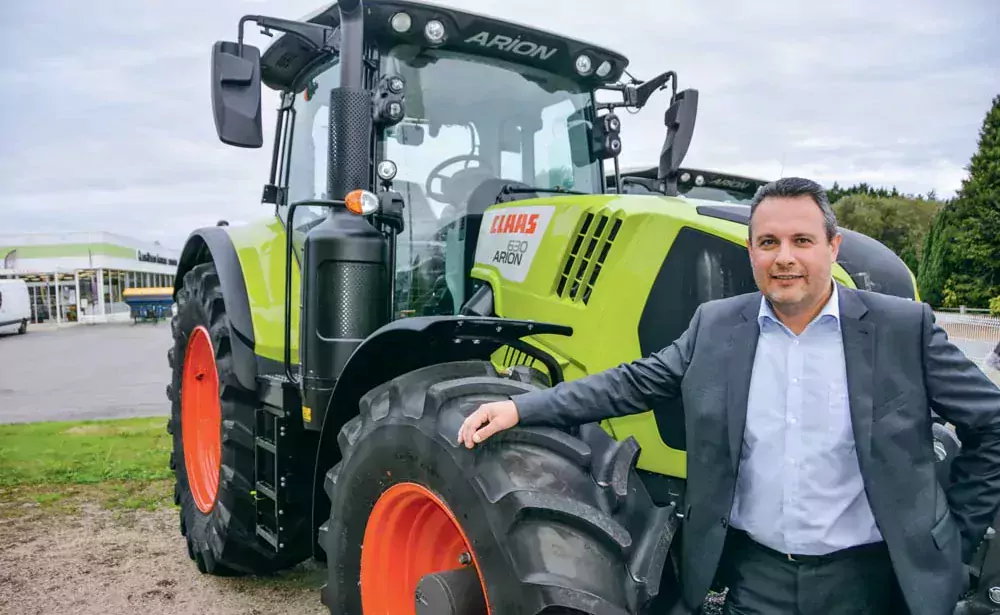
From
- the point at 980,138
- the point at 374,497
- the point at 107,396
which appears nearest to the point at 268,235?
the point at 374,497

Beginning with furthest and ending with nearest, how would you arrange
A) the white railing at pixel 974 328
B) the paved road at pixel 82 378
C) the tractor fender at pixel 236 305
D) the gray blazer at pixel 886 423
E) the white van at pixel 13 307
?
the white van at pixel 13 307
the white railing at pixel 974 328
the paved road at pixel 82 378
the tractor fender at pixel 236 305
the gray blazer at pixel 886 423

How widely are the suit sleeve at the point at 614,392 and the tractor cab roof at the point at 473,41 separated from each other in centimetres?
176

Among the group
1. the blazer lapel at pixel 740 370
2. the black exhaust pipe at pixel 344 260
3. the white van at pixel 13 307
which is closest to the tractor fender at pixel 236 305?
the black exhaust pipe at pixel 344 260

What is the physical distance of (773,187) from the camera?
2088mm

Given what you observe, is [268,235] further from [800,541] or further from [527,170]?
[800,541]

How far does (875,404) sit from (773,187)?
0.60 m

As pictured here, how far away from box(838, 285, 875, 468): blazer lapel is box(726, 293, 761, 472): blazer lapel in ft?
0.73

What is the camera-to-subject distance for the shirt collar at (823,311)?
6.77 ft

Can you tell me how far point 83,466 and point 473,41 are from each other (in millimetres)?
5522

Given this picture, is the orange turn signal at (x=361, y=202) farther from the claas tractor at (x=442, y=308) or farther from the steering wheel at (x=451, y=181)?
the steering wheel at (x=451, y=181)

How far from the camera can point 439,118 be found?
3439 mm

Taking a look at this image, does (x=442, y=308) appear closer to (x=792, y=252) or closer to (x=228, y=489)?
(x=228, y=489)

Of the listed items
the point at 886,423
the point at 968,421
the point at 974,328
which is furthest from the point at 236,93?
the point at 974,328

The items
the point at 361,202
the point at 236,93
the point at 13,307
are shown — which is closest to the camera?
the point at 361,202
